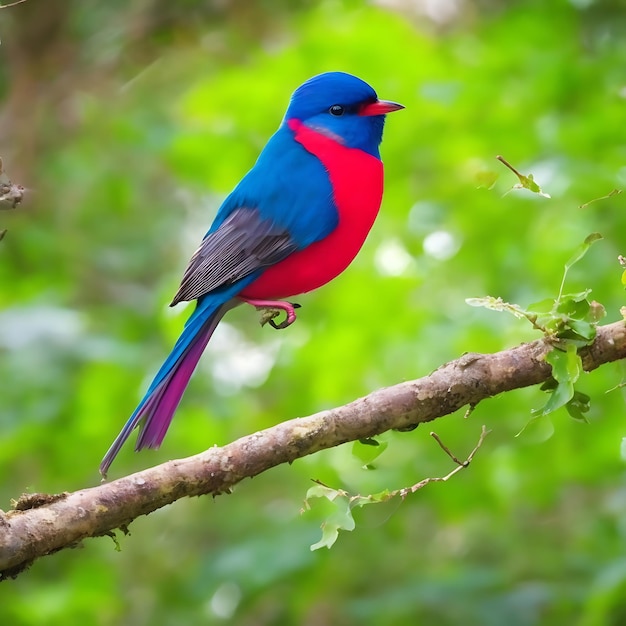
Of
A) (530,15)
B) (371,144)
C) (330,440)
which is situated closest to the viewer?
(330,440)

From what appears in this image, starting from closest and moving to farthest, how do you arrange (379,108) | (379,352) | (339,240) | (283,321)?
(339,240), (283,321), (379,108), (379,352)

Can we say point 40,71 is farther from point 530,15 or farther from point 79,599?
point 79,599

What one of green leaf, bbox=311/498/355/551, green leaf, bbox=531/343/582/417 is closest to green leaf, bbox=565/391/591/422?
green leaf, bbox=531/343/582/417

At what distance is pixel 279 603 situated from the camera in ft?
17.3

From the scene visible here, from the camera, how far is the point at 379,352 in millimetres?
4562

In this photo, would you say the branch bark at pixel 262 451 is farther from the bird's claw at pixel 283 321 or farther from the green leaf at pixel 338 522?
A: the bird's claw at pixel 283 321

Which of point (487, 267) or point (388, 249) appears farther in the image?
point (388, 249)

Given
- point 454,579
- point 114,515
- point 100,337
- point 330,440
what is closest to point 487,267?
point 454,579

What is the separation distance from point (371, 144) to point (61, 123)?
4.42 metres

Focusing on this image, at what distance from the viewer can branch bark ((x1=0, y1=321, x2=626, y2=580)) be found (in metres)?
2.38

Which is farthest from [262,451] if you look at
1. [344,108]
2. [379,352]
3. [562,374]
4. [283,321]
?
[379,352]

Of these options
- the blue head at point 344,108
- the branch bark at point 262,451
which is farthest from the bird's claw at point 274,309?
the blue head at point 344,108

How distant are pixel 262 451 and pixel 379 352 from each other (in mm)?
2042

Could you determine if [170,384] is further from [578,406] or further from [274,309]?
[578,406]
